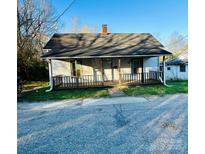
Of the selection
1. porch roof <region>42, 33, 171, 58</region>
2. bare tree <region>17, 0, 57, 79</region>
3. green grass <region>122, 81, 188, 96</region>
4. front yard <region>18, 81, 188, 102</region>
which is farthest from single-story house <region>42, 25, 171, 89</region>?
bare tree <region>17, 0, 57, 79</region>

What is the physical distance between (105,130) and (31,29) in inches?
808

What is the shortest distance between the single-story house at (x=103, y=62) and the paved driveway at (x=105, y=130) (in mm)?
6495

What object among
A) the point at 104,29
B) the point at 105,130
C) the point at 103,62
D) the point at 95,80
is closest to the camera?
the point at 105,130

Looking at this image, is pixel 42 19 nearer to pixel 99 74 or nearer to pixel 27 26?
pixel 27 26

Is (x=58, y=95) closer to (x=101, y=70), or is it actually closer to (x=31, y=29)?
(x=101, y=70)

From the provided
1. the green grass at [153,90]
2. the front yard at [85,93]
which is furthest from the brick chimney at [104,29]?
the green grass at [153,90]

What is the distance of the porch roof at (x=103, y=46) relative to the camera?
12.7m

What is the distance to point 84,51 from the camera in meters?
13.4

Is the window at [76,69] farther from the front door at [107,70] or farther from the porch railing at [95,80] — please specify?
the front door at [107,70]

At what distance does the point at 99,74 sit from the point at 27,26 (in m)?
11.9

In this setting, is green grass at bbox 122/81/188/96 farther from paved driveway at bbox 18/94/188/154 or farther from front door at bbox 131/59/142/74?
front door at bbox 131/59/142/74

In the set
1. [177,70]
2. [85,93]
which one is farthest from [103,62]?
[177,70]

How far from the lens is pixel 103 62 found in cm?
1535
